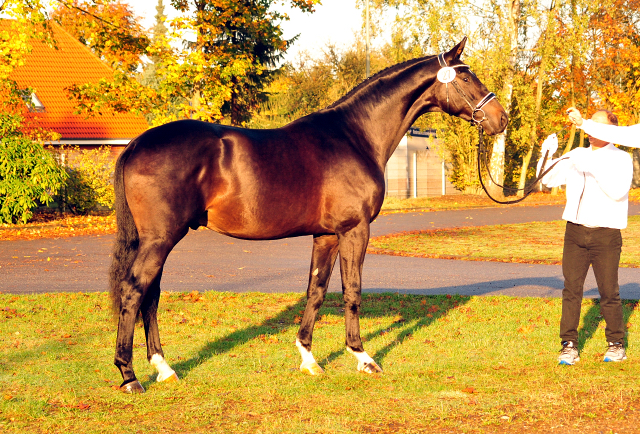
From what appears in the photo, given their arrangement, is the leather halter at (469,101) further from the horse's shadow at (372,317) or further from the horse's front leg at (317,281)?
the horse's shadow at (372,317)

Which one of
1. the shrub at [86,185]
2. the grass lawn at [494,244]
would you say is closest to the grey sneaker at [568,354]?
the grass lawn at [494,244]

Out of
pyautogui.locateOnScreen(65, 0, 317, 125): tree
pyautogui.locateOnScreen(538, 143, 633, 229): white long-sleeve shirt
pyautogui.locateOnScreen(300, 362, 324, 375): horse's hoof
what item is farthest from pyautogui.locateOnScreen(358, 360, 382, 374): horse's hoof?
pyautogui.locateOnScreen(65, 0, 317, 125): tree

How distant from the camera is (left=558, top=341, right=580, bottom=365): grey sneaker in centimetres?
592

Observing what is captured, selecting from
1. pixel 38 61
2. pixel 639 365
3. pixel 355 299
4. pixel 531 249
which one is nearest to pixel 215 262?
pixel 531 249

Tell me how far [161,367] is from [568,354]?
3.40 metres

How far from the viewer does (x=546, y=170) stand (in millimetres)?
6180

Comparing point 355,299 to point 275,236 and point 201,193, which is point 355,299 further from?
point 201,193

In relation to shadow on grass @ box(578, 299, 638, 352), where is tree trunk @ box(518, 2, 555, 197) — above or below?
above

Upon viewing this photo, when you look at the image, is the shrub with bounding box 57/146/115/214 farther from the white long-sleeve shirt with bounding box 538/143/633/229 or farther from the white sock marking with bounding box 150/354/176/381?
the white long-sleeve shirt with bounding box 538/143/633/229

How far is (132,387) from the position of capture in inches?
201

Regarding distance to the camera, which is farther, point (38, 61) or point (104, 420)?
point (38, 61)

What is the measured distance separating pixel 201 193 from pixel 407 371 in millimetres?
2219

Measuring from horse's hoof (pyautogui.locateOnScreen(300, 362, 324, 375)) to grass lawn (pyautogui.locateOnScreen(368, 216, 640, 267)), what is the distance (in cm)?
806

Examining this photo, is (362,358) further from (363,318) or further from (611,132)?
(611,132)
